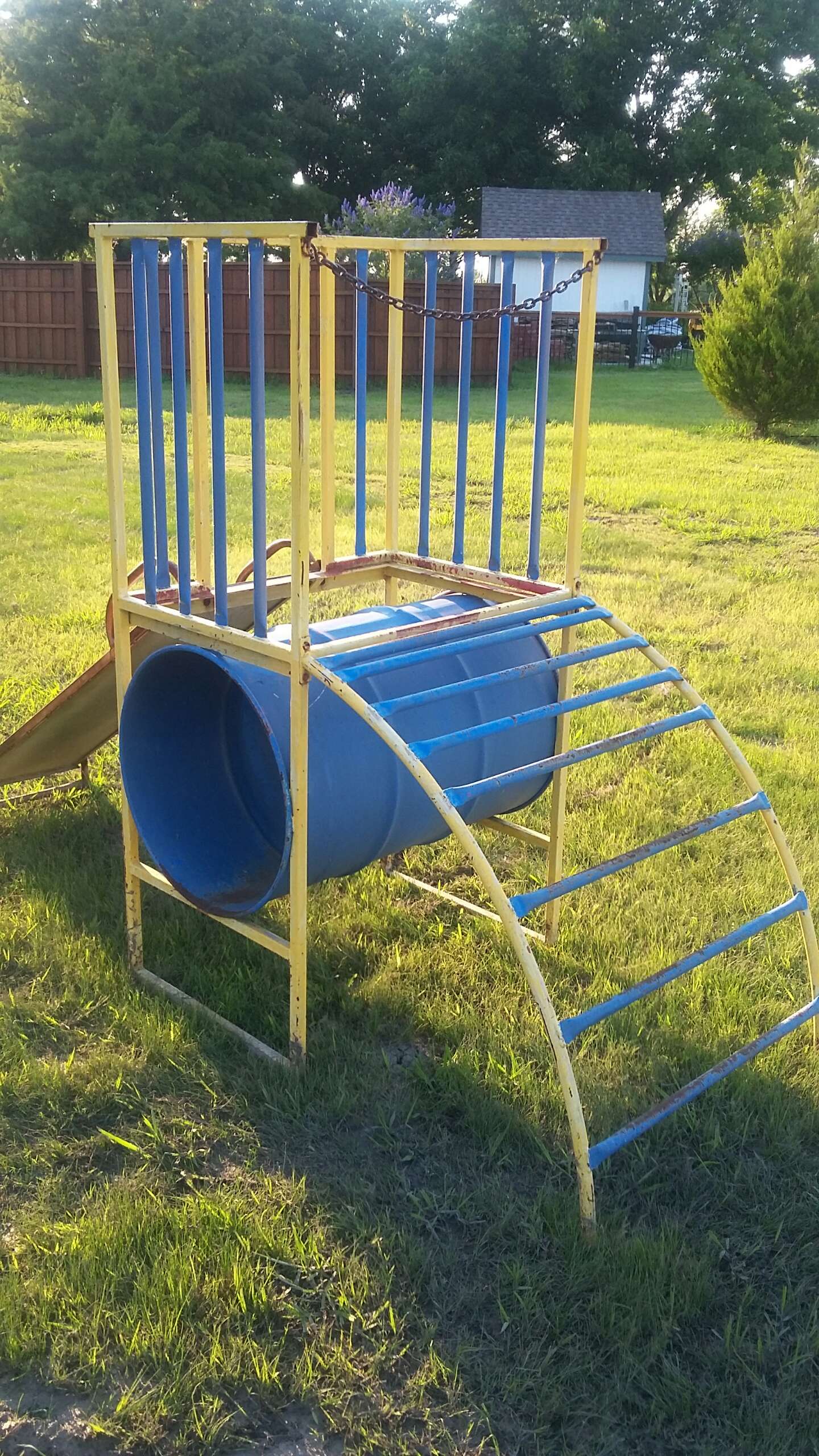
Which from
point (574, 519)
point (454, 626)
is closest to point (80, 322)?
point (574, 519)

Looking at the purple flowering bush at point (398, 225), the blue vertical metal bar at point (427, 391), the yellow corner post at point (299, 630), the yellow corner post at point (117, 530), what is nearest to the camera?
the yellow corner post at point (299, 630)

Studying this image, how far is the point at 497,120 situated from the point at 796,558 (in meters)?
35.9

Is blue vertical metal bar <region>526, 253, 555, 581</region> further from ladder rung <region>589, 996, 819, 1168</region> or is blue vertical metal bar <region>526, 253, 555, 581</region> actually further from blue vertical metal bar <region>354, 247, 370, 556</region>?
ladder rung <region>589, 996, 819, 1168</region>

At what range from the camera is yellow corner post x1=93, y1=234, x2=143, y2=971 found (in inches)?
120

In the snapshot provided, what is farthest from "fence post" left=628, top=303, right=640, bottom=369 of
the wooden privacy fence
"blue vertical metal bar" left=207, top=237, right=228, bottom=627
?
"blue vertical metal bar" left=207, top=237, right=228, bottom=627

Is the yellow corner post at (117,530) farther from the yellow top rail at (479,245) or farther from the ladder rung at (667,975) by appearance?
the ladder rung at (667,975)

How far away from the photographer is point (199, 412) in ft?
11.0

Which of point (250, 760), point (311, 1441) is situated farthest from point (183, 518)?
point (311, 1441)

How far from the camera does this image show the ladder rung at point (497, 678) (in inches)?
103

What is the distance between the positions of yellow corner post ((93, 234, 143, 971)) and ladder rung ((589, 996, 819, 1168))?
4.51ft

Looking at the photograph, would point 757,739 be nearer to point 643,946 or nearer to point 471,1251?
point 643,946

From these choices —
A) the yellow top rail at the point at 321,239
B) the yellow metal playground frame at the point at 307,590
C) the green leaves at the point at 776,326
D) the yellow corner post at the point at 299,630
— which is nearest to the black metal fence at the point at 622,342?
the green leaves at the point at 776,326

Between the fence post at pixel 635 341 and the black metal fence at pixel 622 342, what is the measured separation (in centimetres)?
1

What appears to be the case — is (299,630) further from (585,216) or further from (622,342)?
(585,216)
